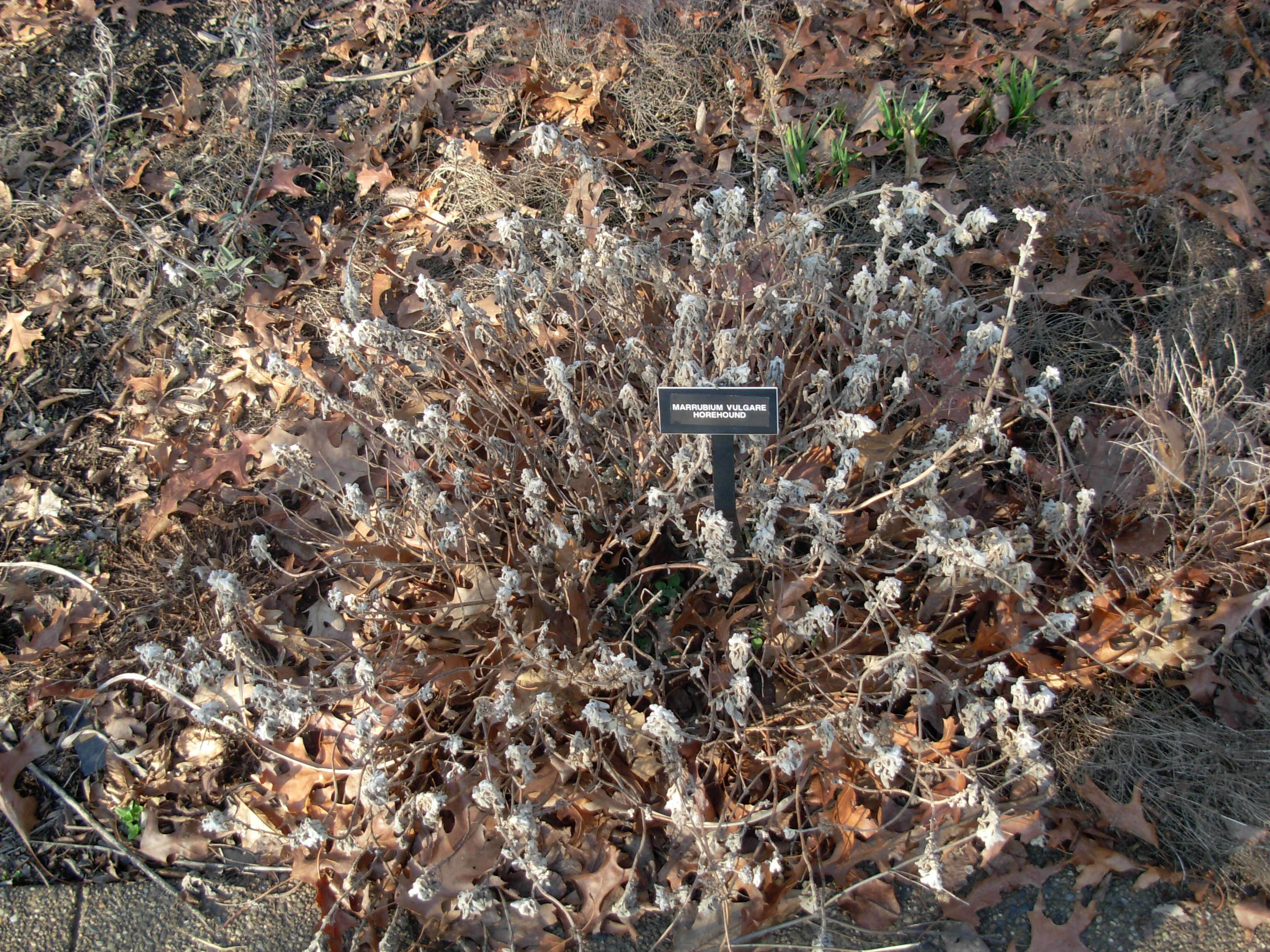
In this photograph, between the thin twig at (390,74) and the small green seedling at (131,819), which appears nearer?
the small green seedling at (131,819)

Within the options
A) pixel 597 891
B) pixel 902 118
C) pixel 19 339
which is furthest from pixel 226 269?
pixel 597 891

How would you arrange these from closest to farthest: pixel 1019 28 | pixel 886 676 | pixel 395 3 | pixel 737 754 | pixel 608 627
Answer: pixel 737 754
pixel 886 676
pixel 608 627
pixel 1019 28
pixel 395 3

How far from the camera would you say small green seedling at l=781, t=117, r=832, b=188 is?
321cm

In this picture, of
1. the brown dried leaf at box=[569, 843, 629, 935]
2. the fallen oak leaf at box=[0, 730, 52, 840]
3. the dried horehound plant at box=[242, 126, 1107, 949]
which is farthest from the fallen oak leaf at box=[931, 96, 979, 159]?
the fallen oak leaf at box=[0, 730, 52, 840]

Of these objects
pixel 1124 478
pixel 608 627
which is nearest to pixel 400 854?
pixel 608 627

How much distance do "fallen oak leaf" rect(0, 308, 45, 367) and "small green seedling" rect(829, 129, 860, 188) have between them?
3.32 m

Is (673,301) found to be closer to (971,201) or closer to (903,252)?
(903,252)

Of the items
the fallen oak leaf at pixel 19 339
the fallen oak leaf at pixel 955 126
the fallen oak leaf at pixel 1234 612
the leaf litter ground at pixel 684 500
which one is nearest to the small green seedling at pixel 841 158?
the leaf litter ground at pixel 684 500

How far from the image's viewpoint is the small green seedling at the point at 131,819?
2393mm

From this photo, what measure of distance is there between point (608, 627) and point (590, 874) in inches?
24.6

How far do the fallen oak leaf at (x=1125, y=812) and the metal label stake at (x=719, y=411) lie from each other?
3.92 ft

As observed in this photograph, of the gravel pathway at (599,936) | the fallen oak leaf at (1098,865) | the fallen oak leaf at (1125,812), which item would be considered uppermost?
the fallen oak leaf at (1125,812)

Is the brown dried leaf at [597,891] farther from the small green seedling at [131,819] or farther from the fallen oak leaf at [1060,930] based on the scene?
the small green seedling at [131,819]

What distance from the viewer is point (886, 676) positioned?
7.02ft
